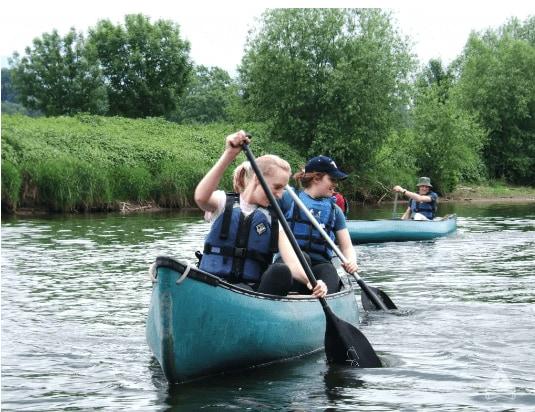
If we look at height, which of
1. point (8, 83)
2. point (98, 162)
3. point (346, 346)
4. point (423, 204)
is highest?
point (8, 83)

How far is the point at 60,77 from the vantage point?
147ft

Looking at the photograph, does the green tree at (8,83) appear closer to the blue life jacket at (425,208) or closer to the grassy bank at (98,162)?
the grassy bank at (98,162)

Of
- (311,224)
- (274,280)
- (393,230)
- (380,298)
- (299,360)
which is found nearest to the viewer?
(274,280)

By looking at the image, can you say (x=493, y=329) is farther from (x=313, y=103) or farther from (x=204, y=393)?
(x=313, y=103)

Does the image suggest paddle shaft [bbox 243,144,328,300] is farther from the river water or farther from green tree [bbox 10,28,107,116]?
green tree [bbox 10,28,107,116]

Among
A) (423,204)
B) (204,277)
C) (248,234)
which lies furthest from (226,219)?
(423,204)

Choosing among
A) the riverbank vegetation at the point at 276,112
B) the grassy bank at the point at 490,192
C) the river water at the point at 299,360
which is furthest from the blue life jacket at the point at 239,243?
the grassy bank at the point at 490,192

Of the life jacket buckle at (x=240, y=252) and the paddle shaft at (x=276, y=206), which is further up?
the paddle shaft at (x=276, y=206)

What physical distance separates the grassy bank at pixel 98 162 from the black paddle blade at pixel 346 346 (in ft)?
56.2

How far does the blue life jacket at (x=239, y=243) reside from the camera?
20.1 feet

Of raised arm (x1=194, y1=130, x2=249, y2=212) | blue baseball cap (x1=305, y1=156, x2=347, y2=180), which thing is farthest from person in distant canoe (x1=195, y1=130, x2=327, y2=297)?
blue baseball cap (x1=305, y1=156, x2=347, y2=180)

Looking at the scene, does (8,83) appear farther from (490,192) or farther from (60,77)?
(490,192)

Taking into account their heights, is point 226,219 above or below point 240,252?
above

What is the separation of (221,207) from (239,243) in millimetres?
274
